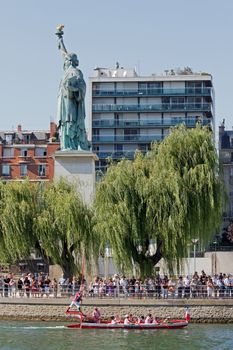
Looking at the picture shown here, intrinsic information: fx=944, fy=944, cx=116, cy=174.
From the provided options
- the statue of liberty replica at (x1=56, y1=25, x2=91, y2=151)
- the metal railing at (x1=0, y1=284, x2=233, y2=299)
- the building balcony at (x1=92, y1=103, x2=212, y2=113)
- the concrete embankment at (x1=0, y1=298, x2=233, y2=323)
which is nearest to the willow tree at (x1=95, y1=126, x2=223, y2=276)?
the metal railing at (x1=0, y1=284, x2=233, y2=299)

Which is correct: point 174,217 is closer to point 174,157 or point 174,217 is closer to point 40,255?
point 174,157

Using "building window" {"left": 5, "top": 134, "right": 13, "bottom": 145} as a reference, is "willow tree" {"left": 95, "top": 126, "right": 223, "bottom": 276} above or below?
below

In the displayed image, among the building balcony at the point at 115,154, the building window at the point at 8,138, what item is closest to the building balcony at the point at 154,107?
Result: the building balcony at the point at 115,154

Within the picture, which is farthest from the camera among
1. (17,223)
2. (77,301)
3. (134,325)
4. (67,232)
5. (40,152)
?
(40,152)

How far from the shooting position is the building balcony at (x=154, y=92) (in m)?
111

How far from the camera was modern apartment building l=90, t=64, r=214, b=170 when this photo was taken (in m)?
111

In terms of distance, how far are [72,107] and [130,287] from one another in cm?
1568

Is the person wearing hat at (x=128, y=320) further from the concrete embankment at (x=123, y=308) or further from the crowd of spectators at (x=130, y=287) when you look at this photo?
the crowd of spectators at (x=130, y=287)

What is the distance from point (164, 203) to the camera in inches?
2125

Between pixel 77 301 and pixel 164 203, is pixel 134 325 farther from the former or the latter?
pixel 164 203

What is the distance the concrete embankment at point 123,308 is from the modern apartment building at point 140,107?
57485 mm

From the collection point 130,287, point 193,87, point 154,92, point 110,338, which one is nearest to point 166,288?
point 130,287

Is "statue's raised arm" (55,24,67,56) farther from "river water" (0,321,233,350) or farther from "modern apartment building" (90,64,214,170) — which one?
"modern apartment building" (90,64,214,170)

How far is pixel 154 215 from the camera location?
54.4 meters
